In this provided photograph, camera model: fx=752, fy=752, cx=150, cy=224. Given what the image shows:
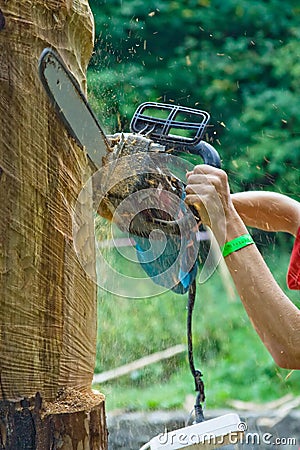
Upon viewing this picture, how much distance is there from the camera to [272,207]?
2.04m

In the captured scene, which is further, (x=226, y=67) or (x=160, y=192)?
(x=226, y=67)

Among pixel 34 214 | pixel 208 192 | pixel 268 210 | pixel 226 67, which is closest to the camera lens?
pixel 34 214

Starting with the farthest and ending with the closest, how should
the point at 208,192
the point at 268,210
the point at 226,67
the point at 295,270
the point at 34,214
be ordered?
the point at 226,67, the point at 268,210, the point at 295,270, the point at 208,192, the point at 34,214

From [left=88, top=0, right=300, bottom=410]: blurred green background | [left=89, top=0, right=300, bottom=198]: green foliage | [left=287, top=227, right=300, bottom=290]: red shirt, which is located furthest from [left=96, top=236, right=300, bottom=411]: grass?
[left=287, top=227, right=300, bottom=290]: red shirt

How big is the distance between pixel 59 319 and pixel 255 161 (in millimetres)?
4200

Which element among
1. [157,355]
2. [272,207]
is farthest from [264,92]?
[272,207]

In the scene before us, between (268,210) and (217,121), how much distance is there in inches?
134

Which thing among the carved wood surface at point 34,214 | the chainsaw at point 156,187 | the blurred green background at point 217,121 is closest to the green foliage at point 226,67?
the blurred green background at point 217,121

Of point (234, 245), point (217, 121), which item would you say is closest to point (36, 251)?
point (234, 245)

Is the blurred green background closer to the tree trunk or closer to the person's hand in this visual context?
the person's hand

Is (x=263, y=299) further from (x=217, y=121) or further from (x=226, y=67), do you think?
(x=226, y=67)

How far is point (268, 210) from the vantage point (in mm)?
2047

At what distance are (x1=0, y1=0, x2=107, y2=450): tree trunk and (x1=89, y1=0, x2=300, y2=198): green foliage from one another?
380 cm

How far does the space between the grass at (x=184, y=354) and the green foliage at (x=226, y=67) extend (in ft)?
2.58
